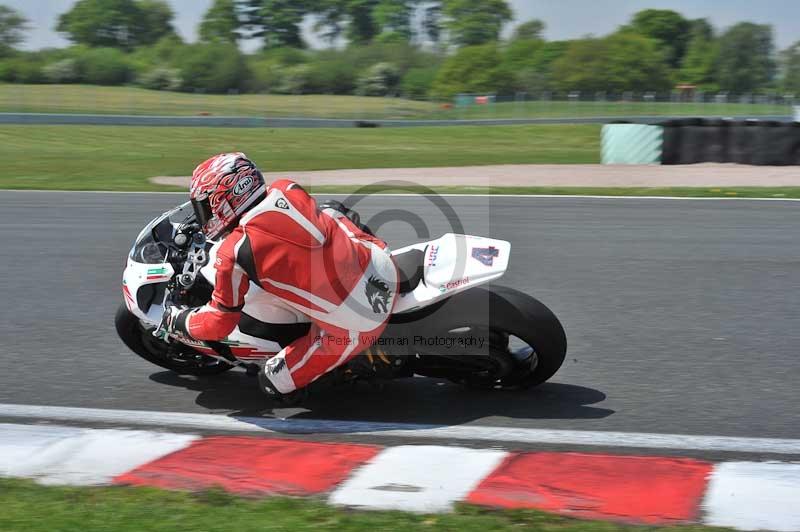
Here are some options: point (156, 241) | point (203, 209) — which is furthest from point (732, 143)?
point (203, 209)

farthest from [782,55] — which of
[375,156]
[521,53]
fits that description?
[375,156]

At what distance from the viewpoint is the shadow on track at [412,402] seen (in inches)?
199

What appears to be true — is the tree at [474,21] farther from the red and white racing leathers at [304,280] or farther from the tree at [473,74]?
the red and white racing leathers at [304,280]

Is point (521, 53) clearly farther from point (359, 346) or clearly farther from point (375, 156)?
point (359, 346)

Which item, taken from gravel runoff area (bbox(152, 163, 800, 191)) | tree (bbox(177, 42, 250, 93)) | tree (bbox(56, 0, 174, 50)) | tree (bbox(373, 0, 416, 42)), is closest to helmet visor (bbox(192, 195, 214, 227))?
gravel runoff area (bbox(152, 163, 800, 191))

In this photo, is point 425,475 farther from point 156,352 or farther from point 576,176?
point 576,176

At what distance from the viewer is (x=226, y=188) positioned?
4734 mm

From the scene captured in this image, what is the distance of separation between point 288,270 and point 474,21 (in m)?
125

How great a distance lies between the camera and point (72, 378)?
5773 mm

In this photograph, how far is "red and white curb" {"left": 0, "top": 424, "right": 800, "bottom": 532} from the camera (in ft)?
11.9

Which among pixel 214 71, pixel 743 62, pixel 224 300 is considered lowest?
pixel 224 300

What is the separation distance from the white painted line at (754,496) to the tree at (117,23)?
119m

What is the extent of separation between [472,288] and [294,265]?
0.93m

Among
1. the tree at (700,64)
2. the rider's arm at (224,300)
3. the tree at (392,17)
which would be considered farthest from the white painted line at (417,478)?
the tree at (392,17)
